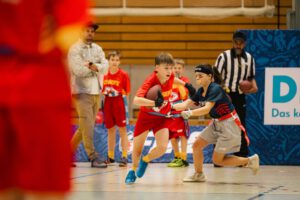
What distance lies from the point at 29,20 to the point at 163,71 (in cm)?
516

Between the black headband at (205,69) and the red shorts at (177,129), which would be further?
the red shorts at (177,129)

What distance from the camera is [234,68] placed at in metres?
10.3

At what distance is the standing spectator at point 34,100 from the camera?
8.09ft

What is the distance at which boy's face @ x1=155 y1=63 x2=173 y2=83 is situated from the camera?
25.2ft

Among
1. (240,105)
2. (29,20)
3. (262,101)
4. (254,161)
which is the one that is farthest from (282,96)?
(29,20)

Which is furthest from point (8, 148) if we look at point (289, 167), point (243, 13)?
point (243, 13)

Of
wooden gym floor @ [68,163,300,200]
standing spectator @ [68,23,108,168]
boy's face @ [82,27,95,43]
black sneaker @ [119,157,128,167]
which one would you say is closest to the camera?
wooden gym floor @ [68,163,300,200]

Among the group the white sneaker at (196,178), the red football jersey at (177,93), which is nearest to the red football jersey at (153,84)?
the white sneaker at (196,178)

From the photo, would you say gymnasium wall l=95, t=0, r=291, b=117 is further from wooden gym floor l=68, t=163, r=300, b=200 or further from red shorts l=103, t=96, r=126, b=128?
wooden gym floor l=68, t=163, r=300, b=200

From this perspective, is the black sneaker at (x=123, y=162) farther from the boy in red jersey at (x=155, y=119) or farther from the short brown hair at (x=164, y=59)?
Answer: the short brown hair at (x=164, y=59)

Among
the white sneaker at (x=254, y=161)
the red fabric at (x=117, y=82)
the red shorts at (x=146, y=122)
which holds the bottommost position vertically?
the white sneaker at (x=254, y=161)

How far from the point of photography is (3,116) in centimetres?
249

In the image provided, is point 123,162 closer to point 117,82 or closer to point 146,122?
point 117,82

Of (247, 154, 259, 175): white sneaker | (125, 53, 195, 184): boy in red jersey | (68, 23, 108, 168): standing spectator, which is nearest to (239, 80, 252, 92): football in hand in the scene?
(68, 23, 108, 168): standing spectator
